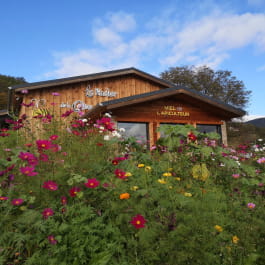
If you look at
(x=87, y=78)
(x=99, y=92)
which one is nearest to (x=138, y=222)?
(x=87, y=78)

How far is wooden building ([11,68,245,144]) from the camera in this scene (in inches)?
429

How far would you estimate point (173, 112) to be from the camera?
12.2 m

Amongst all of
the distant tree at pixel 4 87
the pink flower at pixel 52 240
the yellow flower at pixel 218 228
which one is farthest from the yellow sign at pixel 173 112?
the distant tree at pixel 4 87

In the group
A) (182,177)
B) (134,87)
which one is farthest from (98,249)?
(134,87)

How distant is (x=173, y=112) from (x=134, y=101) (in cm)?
262

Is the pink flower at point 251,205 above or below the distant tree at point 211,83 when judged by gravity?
below

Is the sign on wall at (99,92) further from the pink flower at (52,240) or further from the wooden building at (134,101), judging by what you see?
the pink flower at (52,240)

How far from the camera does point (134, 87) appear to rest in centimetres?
1622

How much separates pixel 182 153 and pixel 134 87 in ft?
42.2

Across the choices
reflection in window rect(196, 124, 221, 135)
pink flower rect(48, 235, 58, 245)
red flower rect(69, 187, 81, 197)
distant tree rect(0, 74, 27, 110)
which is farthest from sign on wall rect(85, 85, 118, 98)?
distant tree rect(0, 74, 27, 110)

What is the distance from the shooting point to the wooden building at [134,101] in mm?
10891

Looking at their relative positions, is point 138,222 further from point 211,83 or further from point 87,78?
point 211,83

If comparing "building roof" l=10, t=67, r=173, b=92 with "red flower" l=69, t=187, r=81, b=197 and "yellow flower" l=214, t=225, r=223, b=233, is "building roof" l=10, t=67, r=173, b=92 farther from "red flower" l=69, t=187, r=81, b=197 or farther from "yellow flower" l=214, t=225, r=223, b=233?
"yellow flower" l=214, t=225, r=223, b=233

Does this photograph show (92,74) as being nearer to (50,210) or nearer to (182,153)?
(182,153)
